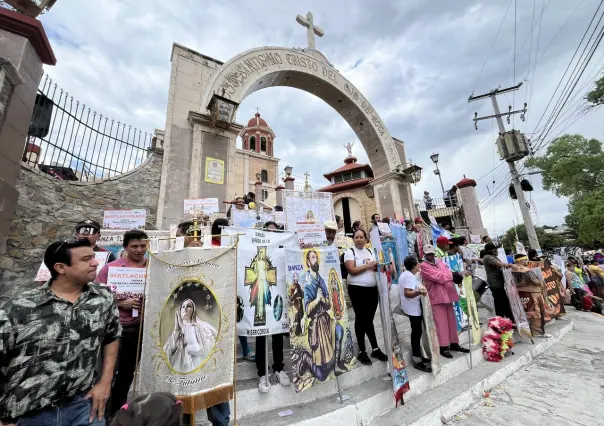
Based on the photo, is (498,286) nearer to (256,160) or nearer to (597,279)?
(597,279)

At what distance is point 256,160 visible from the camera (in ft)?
88.3

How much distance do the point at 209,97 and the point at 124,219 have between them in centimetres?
A: 417

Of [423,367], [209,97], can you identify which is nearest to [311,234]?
[423,367]

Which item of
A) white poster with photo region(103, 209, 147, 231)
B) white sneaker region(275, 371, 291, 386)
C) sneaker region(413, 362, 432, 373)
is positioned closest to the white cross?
white poster with photo region(103, 209, 147, 231)

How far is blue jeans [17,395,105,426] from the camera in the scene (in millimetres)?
1219

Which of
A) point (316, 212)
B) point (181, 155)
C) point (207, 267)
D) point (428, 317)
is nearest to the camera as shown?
point (207, 267)

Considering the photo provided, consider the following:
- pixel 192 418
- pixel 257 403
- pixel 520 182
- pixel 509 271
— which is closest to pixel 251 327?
pixel 257 403

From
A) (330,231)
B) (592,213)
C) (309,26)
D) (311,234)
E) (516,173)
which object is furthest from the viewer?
(592,213)

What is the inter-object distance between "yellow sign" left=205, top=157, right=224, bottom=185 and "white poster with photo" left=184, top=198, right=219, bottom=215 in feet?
3.80

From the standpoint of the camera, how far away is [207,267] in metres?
2.30

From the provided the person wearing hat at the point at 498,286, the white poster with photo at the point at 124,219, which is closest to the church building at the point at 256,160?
the white poster with photo at the point at 124,219

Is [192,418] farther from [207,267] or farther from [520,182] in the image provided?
[520,182]

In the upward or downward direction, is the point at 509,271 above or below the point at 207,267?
below

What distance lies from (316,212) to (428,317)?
262 cm
